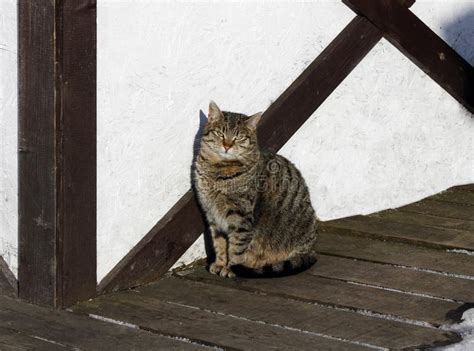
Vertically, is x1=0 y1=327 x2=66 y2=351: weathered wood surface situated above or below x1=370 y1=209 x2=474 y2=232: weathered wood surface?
below

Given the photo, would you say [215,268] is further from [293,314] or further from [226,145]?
[293,314]

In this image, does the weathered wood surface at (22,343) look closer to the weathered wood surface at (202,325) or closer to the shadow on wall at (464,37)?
the weathered wood surface at (202,325)

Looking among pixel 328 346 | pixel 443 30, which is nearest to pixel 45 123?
pixel 328 346

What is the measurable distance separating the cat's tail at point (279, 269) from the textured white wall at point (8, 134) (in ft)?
3.47

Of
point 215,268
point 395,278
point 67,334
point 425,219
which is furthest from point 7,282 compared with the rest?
point 425,219

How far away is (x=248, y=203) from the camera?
4.84 m

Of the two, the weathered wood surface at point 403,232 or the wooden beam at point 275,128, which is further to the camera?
the weathered wood surface at point 403,232

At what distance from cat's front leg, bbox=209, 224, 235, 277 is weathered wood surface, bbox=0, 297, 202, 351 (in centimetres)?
86

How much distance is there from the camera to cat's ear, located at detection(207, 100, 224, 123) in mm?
4695

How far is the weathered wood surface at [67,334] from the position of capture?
378cm

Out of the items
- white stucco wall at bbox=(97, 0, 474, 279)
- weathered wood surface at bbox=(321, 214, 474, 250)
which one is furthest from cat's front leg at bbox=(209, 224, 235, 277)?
weathered wood surface at bbox=(321, 214, 474, 250)

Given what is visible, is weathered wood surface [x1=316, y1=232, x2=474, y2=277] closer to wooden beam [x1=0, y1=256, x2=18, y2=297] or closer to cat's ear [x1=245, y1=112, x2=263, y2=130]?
cat's ear [x1=245, y1=112, x2=263, y2=130]

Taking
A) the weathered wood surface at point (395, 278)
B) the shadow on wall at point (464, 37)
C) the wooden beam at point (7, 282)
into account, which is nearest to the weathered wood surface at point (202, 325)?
the wooden beam at point (7, 282)

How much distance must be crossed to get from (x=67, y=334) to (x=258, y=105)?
69.0 inches
